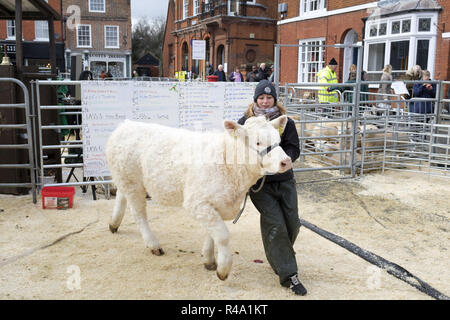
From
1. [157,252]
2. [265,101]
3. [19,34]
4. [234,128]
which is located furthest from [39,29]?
[234,128]

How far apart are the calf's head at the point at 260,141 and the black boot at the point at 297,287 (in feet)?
3.14

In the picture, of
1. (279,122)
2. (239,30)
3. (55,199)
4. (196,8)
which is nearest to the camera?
(279,122)

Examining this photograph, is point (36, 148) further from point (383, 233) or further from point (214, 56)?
point (214, 56)

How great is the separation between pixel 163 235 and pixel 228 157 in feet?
6.19

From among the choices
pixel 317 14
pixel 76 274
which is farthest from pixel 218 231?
pixel 317 14

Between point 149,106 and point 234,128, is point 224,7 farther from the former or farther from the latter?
point 234,128

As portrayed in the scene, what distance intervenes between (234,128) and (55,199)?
350 centimetres

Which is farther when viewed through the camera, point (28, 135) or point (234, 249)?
point (28, 135)

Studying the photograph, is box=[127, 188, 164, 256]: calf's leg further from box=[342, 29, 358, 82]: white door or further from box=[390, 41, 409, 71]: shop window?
box=[342, 29, 358, 82]: white door

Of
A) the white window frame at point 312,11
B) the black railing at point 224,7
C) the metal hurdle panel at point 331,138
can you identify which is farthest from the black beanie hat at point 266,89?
the black railing at point 224,7

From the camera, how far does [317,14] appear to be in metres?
19.8

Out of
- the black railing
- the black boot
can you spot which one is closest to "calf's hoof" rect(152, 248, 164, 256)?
the black boot

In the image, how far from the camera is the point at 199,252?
4609 mm

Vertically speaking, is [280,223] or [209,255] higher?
[280,223]
